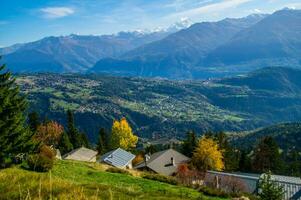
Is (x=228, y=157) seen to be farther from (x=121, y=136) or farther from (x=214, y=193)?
(x=214, y=193)

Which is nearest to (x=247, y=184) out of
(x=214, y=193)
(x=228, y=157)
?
(x=214, y=193)

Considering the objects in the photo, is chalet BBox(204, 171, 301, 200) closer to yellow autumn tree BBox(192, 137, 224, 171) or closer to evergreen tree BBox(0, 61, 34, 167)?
yellow autumn tree BBox(192, 137, 224, 171)

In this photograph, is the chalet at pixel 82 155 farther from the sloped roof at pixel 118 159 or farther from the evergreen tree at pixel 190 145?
the evergreen tree at pixel 190 145

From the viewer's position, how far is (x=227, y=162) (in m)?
126

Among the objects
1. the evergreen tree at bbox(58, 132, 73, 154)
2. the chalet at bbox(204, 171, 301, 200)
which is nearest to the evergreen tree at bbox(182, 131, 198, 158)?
the evergreen tree at bbox(58, 132, 73, 154)

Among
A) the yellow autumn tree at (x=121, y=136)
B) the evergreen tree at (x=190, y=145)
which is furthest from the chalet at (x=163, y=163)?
the yellow autumn tree at (x=121, y=136)

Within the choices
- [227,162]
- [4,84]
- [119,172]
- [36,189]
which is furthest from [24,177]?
[227,162]

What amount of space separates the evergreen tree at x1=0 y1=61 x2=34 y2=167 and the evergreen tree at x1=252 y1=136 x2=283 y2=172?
3663 inches

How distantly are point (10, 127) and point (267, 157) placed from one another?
321 ft

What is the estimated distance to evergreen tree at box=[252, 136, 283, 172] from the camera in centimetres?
12481

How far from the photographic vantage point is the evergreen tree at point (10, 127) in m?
39.1

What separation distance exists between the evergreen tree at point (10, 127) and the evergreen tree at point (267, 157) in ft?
305

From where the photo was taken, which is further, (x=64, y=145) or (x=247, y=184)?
(x=64, y=145)

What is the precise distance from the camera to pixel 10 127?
39719 mm
